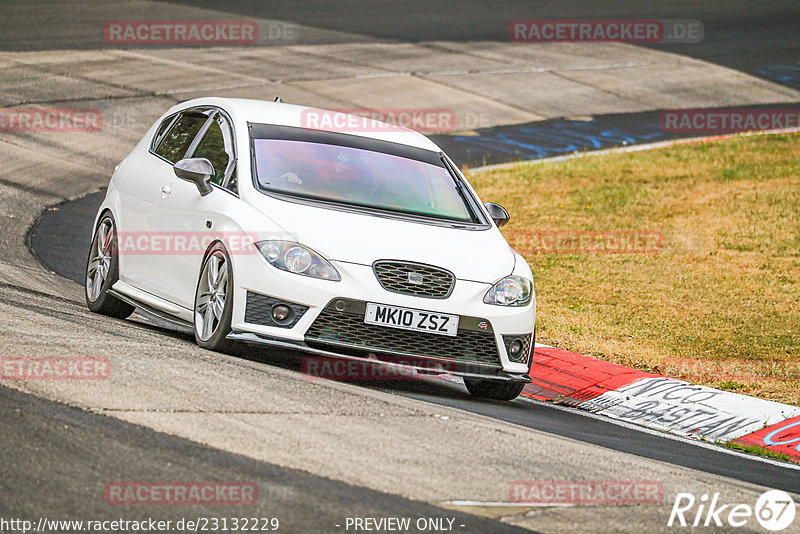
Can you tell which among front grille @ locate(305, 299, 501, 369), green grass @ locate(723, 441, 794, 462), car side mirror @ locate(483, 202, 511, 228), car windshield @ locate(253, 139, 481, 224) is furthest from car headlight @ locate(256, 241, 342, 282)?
green grass @ locate(723, 441, 794, 462)

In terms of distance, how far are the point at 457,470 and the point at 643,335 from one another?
6.13 metres

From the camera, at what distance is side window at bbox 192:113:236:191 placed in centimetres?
885

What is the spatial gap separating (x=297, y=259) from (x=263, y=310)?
1.24 feet

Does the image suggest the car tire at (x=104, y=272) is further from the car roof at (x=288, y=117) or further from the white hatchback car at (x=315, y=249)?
the car roof at (x=288, y=117)

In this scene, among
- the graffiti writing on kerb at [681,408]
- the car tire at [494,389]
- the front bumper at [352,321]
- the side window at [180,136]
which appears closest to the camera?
the front bumper at [352,321]

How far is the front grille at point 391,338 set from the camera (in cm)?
778

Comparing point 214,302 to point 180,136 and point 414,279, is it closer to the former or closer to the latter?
point 414,279

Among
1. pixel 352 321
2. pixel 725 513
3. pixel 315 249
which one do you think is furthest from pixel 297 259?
pixel 725 513

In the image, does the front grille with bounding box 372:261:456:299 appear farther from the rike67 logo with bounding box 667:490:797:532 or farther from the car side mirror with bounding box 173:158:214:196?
the rike67 logo with bounding box 667:490:797:532

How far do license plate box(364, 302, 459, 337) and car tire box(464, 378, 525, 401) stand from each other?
0.89 m

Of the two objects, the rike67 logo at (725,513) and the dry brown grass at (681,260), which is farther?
the dry brown grass at (681,260)

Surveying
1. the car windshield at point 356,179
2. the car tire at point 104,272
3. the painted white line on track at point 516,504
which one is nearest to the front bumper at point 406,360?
the car windshield at point 356,179

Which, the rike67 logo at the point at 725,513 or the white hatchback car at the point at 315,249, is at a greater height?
the white hatchback car at the point at 315,249

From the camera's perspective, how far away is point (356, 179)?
29.2 ft
